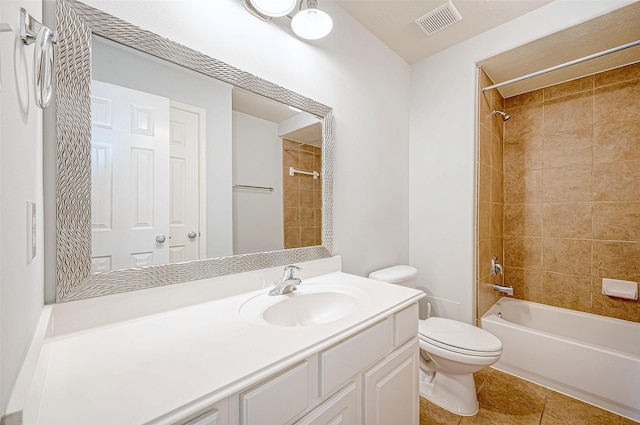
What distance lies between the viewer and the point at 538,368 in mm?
1781

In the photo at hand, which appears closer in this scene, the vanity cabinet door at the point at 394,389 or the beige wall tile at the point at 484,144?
the vanity cabinet door at the point at 394,389

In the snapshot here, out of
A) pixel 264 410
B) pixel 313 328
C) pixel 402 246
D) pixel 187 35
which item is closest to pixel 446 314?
pixel 402 246

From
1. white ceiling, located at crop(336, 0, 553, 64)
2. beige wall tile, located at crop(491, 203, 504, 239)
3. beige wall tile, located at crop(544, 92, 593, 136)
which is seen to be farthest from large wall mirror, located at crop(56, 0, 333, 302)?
beige wall tile, located at crop(544, 92, 593, 136)

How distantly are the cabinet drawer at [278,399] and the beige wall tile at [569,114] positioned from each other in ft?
9.37

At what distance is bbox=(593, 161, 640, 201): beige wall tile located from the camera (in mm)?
1939

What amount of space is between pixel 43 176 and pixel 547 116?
330cm

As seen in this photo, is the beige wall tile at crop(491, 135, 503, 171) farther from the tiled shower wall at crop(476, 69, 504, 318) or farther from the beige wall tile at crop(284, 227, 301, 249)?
the beige wall tile at crop(284, 227, 301, 249)

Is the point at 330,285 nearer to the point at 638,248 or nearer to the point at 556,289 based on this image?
the point at 556,289

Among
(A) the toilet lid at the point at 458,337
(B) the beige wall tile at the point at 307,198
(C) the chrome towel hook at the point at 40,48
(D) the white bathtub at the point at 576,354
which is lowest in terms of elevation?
(D) the white bathtub at the point at 576,354

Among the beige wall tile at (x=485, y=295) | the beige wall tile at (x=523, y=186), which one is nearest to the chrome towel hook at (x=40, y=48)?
the beige wall tile at (x=485, y=295)

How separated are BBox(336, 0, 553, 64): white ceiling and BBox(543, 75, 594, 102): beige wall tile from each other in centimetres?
98

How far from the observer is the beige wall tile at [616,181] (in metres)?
1.94

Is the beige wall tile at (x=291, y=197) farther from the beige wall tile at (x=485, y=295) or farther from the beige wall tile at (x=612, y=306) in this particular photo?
the beige wall tile at (x=612, y=306)

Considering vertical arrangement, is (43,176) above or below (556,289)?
above
